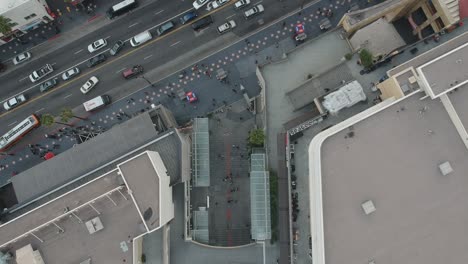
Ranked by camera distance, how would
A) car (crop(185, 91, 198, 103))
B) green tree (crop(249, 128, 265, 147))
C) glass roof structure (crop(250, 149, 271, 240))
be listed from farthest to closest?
car (crop(185, 91, 198, 103)), green tree (crop(249, 128, 265, 147)), glass roof structure (crop(250, 149, 271, 240))

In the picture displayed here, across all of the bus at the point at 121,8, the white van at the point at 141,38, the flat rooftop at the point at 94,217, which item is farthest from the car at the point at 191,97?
the flat rooftop at the point at 94,217

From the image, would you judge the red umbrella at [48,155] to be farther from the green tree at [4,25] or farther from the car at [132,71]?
the green tree at [4,25]

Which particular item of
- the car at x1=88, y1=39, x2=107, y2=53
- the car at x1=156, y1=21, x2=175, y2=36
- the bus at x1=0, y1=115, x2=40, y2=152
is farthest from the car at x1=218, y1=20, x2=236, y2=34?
the bus at x1=0, y1=115, x2=40, y2=152

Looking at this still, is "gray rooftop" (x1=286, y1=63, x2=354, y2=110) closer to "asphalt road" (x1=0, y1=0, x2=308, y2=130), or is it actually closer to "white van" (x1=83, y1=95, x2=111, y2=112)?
"asphalt road" (x1=0, y1=0, x2=308, y2=130)

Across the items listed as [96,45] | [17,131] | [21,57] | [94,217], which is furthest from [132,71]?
[94,217]

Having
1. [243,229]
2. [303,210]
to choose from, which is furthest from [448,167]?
[243,229]

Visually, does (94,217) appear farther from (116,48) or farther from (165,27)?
(165,27)
